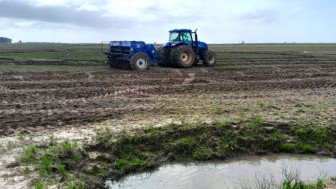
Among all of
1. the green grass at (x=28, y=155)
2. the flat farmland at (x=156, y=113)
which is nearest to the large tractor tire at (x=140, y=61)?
the flat farmland at (x=156, y=113)

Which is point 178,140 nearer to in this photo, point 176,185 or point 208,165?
point 208,165

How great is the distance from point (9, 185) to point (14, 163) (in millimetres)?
870

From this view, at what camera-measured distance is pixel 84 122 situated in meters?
9.52

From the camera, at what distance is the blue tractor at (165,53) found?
2058 cm

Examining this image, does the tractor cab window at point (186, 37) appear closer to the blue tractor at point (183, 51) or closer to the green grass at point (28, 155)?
the blue tractor at point (183, 51)

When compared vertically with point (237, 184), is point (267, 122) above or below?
Answer: above

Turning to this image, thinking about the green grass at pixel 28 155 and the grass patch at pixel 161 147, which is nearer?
the green grass at pixel 28 155

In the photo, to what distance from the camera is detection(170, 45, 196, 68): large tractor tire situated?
2189cm

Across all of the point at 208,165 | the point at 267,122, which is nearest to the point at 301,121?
the point at 267,122

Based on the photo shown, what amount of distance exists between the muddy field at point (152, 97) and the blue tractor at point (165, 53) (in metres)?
1.71

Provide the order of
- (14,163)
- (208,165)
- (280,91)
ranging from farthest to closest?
(280,91) → (208,165) → (14,163)

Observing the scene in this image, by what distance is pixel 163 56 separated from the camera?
74.8 feet

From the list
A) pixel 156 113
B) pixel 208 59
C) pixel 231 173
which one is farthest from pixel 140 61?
pixel 231 173

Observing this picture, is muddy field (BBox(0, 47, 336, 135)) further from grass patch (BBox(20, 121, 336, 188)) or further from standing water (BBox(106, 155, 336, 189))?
standing water (BBox(106, 155, 336, 189))
